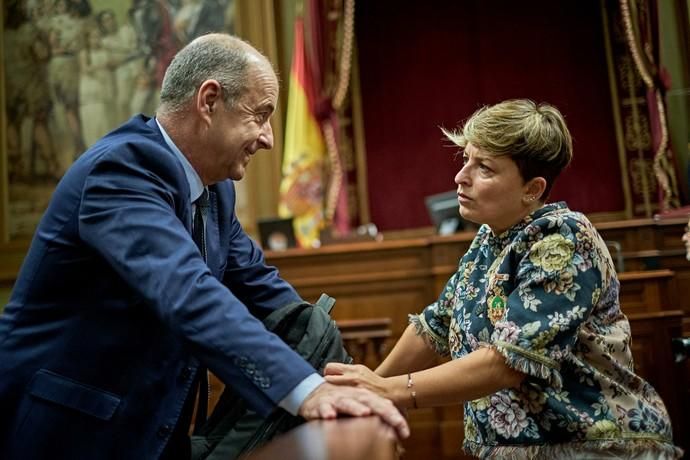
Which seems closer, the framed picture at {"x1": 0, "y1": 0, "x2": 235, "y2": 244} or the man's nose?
the man's nose

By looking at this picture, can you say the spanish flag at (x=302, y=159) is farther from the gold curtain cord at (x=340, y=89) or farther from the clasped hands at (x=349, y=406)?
the clasped hands at (x=349, y=406)

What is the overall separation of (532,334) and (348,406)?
1.74 ft

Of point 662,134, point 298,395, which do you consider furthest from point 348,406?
point 662,134

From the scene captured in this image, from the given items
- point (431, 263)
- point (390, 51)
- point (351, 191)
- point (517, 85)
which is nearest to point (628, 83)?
point (517, 85)

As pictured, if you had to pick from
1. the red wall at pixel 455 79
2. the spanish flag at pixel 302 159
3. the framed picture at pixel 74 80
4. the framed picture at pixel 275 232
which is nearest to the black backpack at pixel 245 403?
the framed picture at pixel 275 232

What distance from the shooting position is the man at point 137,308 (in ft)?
5.28

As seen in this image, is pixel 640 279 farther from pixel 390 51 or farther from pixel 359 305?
pixel 390 51

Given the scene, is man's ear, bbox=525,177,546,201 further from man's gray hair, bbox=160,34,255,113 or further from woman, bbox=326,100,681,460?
man's gray hair, bbox=160,34,255,113

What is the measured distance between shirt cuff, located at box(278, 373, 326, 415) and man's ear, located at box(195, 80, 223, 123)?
0.79 metres

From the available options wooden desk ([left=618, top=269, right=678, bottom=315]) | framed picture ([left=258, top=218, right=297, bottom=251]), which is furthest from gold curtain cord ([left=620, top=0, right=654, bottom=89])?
framed picture ([left=258, top=218, right=297, bottom=251])

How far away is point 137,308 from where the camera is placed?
73.3 inches

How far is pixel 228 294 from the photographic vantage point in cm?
163

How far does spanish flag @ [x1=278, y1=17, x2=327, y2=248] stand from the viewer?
632 cm

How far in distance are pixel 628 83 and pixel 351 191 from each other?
2472mm
